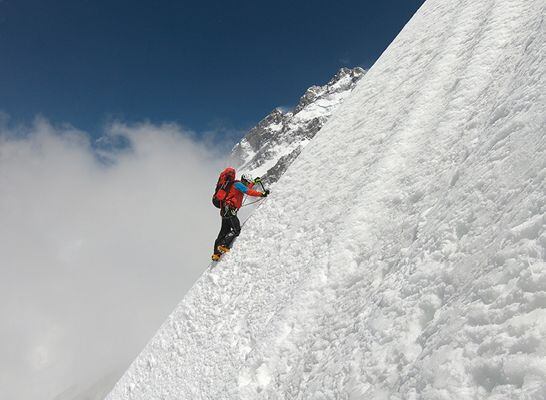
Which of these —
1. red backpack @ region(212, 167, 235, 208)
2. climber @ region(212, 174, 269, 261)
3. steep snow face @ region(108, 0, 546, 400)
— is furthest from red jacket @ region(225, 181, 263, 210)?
steep snow face @ region(108, 0, 546, 400)

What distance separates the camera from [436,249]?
13.3 ft

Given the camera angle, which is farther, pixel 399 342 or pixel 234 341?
pixel 234 341

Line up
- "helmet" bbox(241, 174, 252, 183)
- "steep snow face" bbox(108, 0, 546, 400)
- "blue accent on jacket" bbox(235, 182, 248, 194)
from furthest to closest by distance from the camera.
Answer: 1. "helmet" bbox(241, 174, 252, 183)
2. "blue accent on jacket" bbox(235, 182, 248, 194)
3. "steep snow face" bbox(108, 0, 546, 400)

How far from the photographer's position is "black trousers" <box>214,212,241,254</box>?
1068 cm

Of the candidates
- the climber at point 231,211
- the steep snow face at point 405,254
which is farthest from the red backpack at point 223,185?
the steep snow face at point 405,254

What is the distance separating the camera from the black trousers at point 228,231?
1068 centimetres

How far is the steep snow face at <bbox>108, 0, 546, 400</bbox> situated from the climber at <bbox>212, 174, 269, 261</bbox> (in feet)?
2.12

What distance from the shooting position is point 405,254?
4.66 metres

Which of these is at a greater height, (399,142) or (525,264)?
(399,142)

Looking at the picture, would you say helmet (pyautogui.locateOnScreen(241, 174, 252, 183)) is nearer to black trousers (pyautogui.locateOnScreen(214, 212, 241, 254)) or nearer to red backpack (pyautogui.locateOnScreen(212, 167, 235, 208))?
red backpack (pyautogui.locateOnScreen(212, 167, 235, 208))

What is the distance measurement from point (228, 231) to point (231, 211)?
529 mm

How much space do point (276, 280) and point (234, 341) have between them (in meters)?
1.24

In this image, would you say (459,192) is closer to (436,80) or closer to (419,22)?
(436,80)

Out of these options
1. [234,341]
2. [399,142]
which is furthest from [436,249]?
[234,341]
